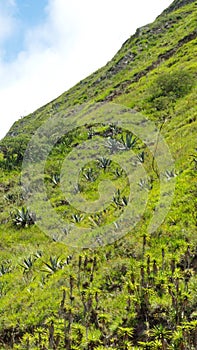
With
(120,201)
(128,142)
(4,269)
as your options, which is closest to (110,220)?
(120,201)

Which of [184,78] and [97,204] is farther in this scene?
[184,78]

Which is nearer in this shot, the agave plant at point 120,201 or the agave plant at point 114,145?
the agave plant at point 120,201

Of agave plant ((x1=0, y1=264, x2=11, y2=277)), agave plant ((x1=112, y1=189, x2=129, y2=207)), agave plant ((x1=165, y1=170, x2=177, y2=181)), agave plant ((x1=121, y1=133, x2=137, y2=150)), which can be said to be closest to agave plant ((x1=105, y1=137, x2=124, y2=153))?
agave plant ((x1=121, y1=133, x2=137, y2=150))

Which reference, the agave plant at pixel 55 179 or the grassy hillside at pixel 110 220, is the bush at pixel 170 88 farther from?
the agave plant at pixel 55 179

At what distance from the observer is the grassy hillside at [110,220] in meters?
11.2

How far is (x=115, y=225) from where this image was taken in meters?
18.8

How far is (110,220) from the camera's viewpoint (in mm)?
20062

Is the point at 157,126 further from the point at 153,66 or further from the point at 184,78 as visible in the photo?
the point at 153,66

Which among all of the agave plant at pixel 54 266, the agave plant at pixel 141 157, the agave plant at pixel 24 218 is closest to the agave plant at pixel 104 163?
the agave plant at pixel 141 157

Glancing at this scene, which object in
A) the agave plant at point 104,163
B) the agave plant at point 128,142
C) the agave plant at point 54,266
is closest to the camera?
the agave plant at point 54,266

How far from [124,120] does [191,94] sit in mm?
6543

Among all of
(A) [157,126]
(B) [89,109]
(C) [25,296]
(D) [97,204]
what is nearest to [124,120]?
(A) [157,126]

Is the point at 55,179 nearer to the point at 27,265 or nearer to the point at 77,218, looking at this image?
the point at 77,218

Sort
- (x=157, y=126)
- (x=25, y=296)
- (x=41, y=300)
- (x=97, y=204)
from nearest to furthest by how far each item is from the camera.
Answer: (x=41, y=300)
(x=25, y=296)
(x=97, y=204)
(x=157, y=126)
